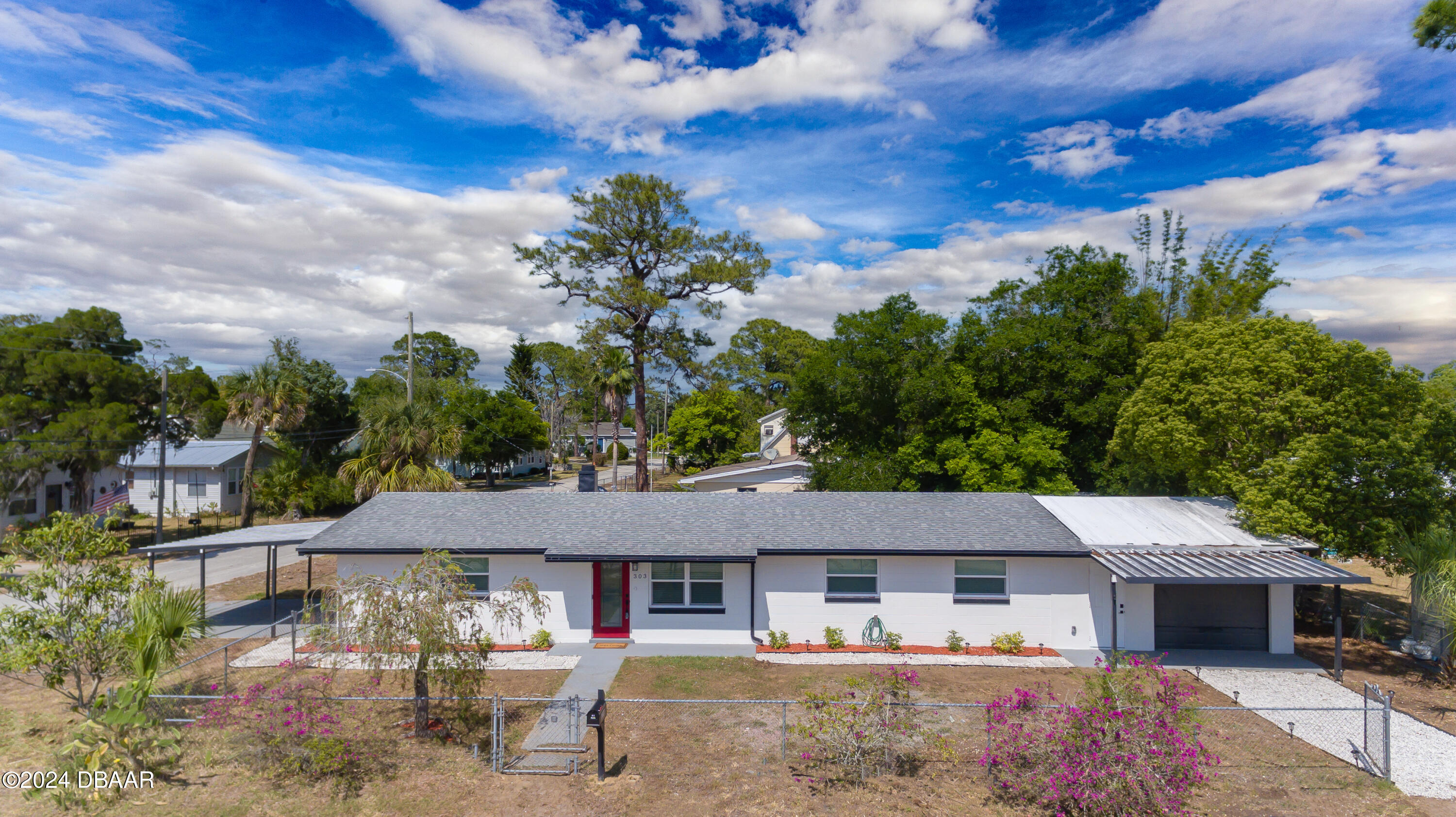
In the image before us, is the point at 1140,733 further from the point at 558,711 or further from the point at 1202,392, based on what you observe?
the point at 1202,392

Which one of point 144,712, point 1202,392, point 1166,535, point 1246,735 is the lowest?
point 1246,735

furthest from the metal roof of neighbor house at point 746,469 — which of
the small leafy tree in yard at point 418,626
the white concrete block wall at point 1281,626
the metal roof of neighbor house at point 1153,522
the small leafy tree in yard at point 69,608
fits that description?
the small leafy tree in yard at point 69,608

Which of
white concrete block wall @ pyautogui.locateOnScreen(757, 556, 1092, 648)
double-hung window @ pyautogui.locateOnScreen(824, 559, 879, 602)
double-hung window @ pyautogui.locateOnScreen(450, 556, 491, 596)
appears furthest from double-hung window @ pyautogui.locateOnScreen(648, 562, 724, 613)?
double-hung window @ pyautogui.locateOnScreen(450, 556, 491, 596)

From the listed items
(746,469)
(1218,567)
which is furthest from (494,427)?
(1218,567)

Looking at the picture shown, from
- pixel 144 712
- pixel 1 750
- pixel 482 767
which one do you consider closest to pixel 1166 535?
pixel 482 767

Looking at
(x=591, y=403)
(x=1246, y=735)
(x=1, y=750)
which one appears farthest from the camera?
(x=591, y=403)

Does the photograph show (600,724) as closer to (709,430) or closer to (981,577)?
(981,577)

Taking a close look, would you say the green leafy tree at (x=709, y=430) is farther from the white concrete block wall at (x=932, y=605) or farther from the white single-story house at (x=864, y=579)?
the white concrete block wall at (x=932, y=605)
